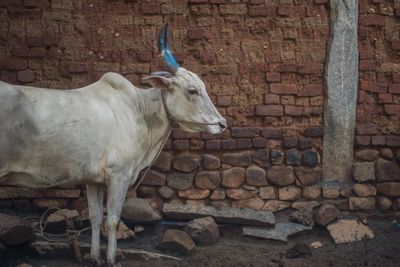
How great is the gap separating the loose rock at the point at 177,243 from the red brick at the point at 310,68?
1969mm

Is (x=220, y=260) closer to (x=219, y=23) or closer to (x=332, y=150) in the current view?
(x=332, y=150)

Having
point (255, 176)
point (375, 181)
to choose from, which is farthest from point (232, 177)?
point (375, 181)

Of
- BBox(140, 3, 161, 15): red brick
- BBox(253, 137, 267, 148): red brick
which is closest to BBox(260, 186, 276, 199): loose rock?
BBox(253, 137, 267, 148): red brick

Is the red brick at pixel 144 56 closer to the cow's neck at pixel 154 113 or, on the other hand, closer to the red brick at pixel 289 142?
the cow's neck at pixel 154 113

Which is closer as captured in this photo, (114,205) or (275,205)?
(114,205)

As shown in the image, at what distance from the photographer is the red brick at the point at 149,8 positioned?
5984 millimetres

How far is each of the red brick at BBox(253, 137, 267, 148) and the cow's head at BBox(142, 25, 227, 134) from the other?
1.18m

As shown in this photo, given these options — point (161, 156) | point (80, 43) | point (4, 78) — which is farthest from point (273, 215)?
point (4, 78)

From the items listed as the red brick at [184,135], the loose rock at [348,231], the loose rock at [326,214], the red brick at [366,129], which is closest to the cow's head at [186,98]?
the red brick at [184,135]

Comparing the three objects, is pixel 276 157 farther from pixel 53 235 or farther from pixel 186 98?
pixel 53 235

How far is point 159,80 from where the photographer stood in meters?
4.84

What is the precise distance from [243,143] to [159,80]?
1.48 meters

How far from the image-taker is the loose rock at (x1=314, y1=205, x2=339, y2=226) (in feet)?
19.3

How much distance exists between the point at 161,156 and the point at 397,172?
2299 millimetres
